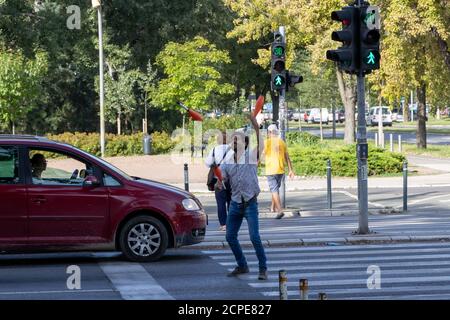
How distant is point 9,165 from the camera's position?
12.7m

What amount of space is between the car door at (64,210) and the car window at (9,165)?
190mm

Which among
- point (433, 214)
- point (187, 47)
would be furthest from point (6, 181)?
point (187, 47)

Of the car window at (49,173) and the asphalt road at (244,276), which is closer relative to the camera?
the asphalt road at (244,276)

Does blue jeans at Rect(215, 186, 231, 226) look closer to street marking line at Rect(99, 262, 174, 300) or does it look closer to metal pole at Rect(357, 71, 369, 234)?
metal pole at Rect(357, 71, 369, 234)

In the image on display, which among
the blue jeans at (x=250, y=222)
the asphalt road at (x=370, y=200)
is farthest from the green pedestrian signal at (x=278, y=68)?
the blue jeans at (x=250, y=222)

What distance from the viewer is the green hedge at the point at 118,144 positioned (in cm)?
4241

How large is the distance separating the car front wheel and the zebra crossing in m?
0.91

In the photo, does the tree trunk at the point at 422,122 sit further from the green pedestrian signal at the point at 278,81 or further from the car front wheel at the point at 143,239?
the car front wheel at the point at 143,239

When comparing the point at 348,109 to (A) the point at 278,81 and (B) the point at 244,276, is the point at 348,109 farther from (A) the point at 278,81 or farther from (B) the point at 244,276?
(B) the point at 244,276

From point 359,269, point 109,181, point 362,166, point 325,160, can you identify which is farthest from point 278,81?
point 325,160

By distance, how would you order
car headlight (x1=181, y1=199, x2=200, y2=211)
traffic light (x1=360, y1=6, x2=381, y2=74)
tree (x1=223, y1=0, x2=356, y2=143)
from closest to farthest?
car headlight (x1=181, y1=199, x2=200, y2=211)
traffic light (x1=360, y1=6, x2=381, y2=74)
tree (x1=223, y1=0, x2=356, y2=143)

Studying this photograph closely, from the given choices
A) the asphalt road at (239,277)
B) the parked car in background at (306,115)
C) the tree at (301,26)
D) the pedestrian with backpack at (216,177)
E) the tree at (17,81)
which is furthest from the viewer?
the parked car in background at (306,115)

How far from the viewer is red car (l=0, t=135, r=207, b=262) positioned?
1260cm

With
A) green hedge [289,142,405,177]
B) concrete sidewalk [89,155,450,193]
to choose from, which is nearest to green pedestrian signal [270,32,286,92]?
concrete sidewalk [89,155,450,193]
